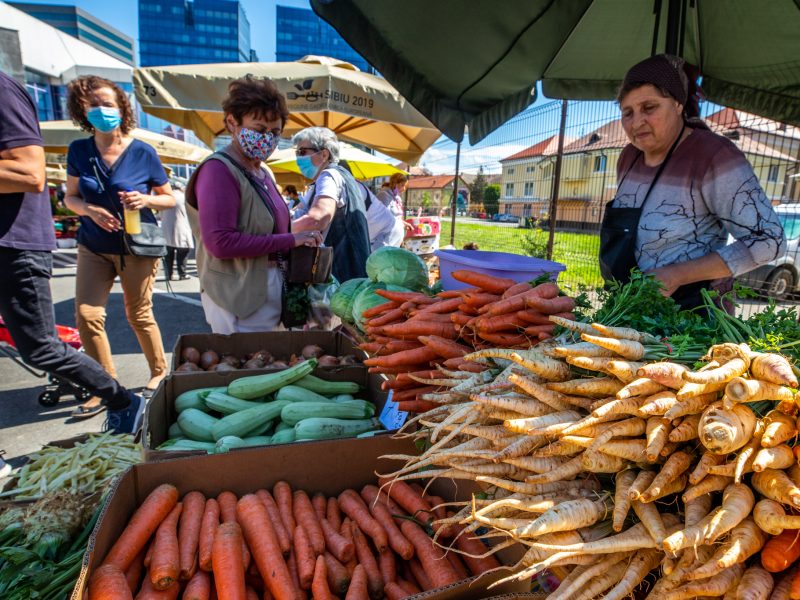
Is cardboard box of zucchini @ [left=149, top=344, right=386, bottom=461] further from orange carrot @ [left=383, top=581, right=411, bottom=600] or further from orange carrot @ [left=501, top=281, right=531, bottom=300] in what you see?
orange carrot @ [left=501, top=281, right=531, bottom=300]

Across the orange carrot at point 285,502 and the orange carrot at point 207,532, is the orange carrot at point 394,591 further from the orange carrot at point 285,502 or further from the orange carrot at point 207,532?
the orange carrot at point 207,532

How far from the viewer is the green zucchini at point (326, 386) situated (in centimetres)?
246

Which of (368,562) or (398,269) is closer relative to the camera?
(368,562)

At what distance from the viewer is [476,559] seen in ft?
4.76

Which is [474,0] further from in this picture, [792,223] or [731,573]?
[792,223]

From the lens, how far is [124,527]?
152 cm

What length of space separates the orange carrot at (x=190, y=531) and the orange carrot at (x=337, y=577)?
0.43 meters

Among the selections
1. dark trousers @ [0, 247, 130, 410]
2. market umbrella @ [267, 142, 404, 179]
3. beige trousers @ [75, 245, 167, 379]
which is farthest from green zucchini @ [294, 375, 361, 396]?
market umbrella @ [267, 142, 404, 179]

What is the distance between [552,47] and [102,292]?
377 centimetres

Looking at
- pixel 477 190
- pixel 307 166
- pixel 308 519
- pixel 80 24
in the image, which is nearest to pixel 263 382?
pixel 308 519

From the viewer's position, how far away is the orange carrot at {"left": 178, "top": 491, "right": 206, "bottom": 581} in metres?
1.43

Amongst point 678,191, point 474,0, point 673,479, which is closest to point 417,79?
point 474,0

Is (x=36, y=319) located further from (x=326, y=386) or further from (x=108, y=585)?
(x=108, y=585)

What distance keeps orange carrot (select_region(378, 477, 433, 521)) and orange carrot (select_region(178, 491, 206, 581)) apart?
2.15 ft
